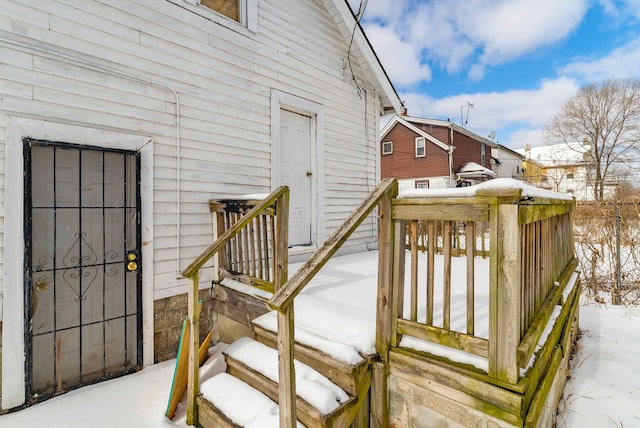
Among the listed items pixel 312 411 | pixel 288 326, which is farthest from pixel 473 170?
pixel 288 326

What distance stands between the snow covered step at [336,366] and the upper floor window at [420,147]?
17300 mm

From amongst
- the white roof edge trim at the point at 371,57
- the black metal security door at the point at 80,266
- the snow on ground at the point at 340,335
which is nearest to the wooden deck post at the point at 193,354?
the snow on ground at the point at 340,335

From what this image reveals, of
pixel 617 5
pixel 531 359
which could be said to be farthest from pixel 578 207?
pixel 617 5

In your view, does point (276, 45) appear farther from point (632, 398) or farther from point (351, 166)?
point (632, 398)

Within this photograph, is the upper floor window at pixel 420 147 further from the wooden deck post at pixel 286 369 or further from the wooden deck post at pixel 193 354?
the wooden deck post at pixel 286 369

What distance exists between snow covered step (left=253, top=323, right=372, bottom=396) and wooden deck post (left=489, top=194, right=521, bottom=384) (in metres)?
0.78

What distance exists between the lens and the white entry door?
203 inches

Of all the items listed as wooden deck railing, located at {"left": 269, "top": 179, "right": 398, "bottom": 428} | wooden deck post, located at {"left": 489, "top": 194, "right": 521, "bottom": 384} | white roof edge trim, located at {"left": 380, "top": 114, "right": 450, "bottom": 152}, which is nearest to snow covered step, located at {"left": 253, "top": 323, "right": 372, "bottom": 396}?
wooden deck railing, located at {"left": 269, "top": 179, "right": 398, "bottom": 428}

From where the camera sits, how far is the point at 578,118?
22547mm

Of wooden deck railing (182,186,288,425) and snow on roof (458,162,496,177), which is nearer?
wooden deck railing (182,186,288,425)

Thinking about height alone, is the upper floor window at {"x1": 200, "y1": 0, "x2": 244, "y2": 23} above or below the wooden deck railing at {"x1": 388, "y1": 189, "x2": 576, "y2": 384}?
above

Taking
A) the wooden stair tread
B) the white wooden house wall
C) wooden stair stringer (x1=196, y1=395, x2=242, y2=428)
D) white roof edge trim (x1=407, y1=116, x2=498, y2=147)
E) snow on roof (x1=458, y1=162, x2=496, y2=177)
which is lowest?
wooden stair stringer (x1=196, y1=395, x2=242, y2=428)

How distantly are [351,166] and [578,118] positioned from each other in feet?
81.1

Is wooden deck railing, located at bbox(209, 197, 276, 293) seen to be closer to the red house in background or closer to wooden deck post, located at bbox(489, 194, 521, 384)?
wooden deck post, located at bbox(489, 194, 521, 384)
